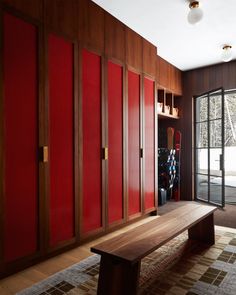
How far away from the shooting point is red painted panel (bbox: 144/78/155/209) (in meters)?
3.98

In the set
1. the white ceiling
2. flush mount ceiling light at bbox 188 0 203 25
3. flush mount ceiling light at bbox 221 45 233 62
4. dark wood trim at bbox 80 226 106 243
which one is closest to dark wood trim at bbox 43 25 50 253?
dark wood trim at bbox 80 226 106 243

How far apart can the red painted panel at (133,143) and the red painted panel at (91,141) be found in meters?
0.68

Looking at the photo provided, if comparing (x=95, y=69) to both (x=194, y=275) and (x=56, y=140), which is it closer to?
(x=56, y=140)

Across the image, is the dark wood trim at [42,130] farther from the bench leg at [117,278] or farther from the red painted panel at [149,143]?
the red painted panel at [149,143]

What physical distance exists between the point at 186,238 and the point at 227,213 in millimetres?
1655

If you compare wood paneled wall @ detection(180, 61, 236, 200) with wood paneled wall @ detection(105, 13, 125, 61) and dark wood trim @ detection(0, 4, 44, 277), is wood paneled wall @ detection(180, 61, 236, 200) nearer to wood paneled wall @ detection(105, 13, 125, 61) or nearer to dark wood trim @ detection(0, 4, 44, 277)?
wood paneled wall @ detection(105, 13, 125, 61)

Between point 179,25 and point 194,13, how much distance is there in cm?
72

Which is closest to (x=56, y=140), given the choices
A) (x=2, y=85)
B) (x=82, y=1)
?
(x=2, y=85)

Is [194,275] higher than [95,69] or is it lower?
lower

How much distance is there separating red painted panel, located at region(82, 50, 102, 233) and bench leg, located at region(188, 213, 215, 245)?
3.87ft

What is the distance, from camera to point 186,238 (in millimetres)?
2945

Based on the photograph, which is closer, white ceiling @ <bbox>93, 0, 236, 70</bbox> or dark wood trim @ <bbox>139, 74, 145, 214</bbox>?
white ceiling @ <bbox>93, 0, 236, 70</bbox>

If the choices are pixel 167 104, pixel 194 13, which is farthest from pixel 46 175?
pixel 167 104

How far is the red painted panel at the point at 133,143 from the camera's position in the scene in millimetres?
3602
